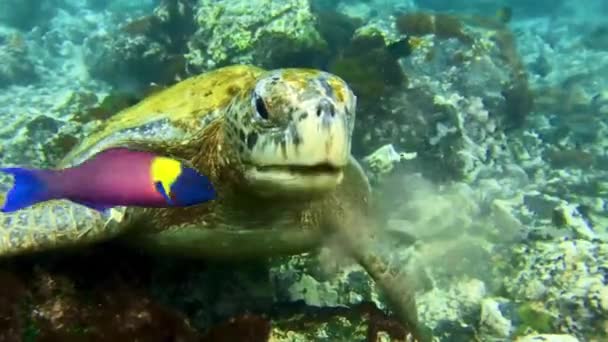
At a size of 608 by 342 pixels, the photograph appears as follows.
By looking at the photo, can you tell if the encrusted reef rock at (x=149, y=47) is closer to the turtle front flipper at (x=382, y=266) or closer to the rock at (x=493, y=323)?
the turtle front flipper at (x=382, y=266)

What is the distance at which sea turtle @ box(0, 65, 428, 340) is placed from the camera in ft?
5.70

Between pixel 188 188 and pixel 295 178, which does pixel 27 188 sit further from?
pixel 295 178

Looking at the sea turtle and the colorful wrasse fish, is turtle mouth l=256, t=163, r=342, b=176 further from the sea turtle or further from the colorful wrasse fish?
the colorful wrasse fish

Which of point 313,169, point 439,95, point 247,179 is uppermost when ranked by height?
point 313,169

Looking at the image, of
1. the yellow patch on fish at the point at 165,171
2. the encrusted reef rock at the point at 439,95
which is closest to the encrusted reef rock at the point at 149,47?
the encrusted reef rock at the point at 439,95

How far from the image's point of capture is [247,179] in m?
2.01

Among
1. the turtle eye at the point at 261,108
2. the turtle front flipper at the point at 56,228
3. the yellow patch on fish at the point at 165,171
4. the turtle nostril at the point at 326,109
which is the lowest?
the turtle front flipper at the point at 56,228

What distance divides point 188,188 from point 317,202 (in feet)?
3.86

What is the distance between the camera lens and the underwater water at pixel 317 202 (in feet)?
6.20

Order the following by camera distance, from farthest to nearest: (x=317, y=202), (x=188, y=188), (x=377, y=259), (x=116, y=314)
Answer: (x=377, y=259)
(x=317, y=202)
(x=116, y=314)
(x=188, y=188)

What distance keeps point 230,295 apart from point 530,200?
306 centimetres

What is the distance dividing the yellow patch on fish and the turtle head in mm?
424

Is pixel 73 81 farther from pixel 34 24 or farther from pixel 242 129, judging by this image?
pixel 242 129

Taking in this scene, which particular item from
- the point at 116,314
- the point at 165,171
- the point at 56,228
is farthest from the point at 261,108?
the point at 56,228
